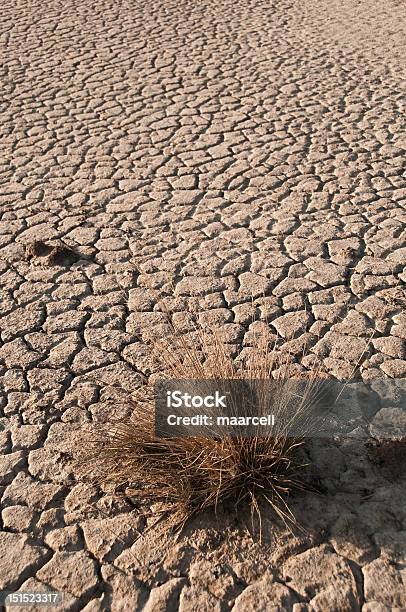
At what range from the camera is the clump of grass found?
2.62 m

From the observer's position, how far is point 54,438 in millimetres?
3023

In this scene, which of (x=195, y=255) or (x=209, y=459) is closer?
(x=209, y=459)

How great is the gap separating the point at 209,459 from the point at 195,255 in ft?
5.79

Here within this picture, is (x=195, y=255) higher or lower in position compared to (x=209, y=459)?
lower

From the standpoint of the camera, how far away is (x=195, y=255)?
164 inches

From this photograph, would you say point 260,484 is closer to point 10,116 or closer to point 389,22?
point 10,116

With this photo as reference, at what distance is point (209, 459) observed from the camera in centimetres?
264

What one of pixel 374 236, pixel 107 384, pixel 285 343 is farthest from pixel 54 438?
pixel 374 236

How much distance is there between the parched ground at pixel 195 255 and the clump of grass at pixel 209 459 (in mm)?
85

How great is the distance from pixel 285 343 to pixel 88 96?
12.7ft

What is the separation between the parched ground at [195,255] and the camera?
2488 mm

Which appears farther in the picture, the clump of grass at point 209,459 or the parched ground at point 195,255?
the clump of grass at point 209,459

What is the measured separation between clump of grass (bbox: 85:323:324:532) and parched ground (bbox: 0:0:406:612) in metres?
0.09

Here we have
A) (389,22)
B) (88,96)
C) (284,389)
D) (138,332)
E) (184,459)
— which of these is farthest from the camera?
(389,22)
